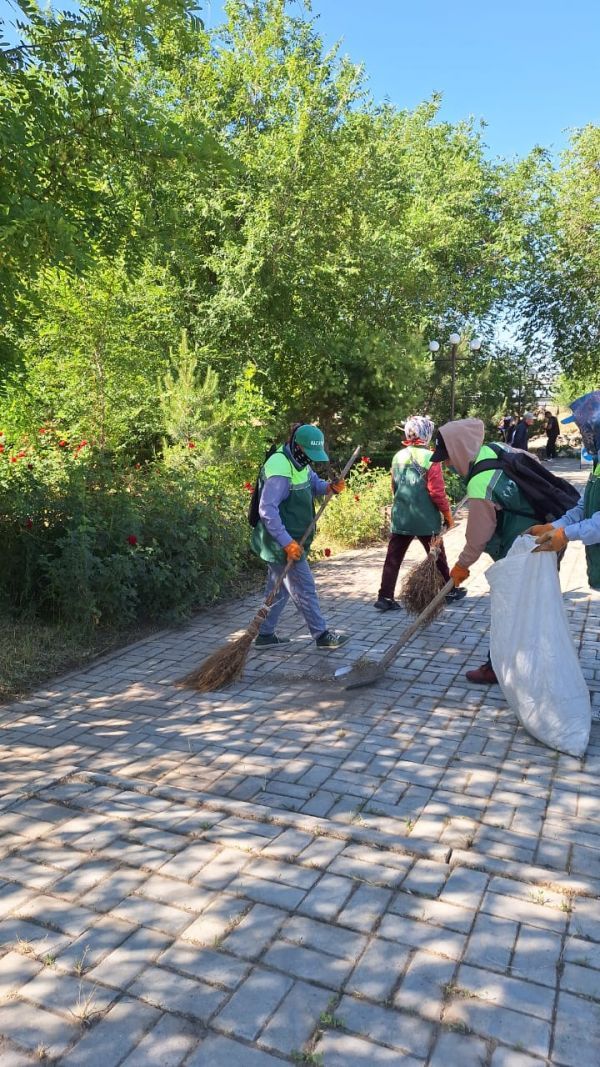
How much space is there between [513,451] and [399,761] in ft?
6.98

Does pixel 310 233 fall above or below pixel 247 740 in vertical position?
above

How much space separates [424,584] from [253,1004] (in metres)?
4.60

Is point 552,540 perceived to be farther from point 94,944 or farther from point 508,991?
point 94,944

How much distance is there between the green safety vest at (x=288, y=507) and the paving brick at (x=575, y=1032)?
3.72 m

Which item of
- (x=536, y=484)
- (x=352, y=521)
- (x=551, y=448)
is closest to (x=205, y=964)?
(x=536, y=484)

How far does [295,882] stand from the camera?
114 inches

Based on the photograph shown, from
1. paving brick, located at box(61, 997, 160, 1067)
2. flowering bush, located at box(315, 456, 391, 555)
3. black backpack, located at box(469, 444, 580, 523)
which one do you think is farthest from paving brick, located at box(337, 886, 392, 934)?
flowering bush, located at box(315, 456, 391, 555)

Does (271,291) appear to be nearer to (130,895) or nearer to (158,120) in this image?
(158,120)

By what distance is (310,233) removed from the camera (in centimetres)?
1506

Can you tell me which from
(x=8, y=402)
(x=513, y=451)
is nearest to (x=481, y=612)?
(x=513, y=451)

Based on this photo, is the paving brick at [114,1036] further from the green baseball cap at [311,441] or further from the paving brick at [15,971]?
the green baseball cap at [311,441]

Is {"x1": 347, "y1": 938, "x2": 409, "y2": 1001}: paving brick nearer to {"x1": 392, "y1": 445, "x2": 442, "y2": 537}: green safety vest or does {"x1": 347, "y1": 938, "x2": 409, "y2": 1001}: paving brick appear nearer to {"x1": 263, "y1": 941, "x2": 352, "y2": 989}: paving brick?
{"x1": 263, "y1": 941, "x2": 352, "y2": 989}: paving brick

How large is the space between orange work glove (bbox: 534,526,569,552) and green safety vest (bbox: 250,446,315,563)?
202cm

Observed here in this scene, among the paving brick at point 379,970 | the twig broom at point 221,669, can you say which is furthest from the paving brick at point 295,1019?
the twig broom at point 221,669
